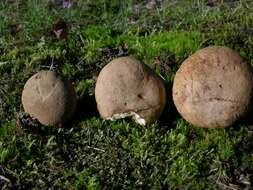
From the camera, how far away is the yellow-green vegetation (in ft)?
14.2

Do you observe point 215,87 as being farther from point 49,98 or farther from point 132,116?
point 49,98

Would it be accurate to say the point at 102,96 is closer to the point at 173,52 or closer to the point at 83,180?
the point at 83,180

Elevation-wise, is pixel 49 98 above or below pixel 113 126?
above

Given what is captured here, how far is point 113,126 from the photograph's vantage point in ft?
15.9

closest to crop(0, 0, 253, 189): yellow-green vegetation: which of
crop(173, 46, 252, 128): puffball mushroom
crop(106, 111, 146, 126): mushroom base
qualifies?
crop(106, 111, 146, 126): mushroom base

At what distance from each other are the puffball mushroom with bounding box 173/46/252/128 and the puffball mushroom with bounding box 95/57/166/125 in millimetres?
239

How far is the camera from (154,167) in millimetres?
4410

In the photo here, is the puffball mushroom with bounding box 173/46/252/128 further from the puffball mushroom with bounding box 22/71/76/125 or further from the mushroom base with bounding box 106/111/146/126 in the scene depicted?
the puffball mushroom with bounding box 22/71/76/125

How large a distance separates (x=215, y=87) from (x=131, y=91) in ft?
2.28

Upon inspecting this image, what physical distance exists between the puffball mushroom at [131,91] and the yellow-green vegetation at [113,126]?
155 millimetres

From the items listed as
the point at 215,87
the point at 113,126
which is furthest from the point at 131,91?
the point at 215,87

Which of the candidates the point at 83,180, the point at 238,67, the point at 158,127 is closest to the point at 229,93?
the point at 238,67

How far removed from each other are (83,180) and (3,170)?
0.67 m

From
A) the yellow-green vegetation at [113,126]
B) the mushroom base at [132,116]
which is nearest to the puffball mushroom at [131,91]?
the mushroom base at [132,116]
